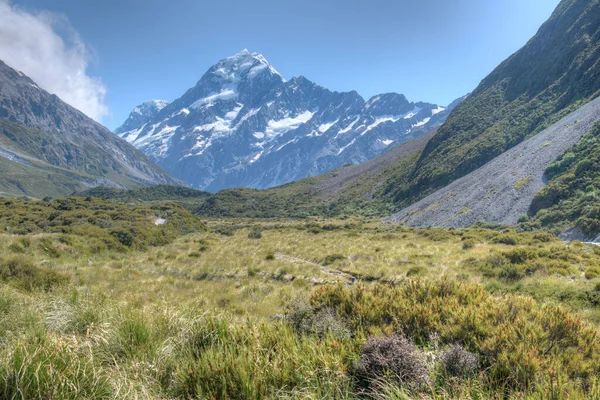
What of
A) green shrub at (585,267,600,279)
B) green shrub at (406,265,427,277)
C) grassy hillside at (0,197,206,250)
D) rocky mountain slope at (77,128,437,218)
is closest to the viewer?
green shrub at (585,267,600,279)

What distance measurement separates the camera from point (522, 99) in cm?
9031

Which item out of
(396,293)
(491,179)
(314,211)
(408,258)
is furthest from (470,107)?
(396,293)

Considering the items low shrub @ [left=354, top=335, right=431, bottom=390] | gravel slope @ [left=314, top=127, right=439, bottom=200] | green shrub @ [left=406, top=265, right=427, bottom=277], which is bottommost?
green shrub @ [left=406, top=265, right=427, bottom=277]

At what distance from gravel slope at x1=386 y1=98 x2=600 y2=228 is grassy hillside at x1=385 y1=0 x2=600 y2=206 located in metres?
17.6

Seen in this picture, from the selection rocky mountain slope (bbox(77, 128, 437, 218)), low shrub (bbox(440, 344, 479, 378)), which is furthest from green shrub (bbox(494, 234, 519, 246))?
rocky mountain slope (bbox(77, 128, 437, 218))

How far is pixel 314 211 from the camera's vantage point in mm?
119250

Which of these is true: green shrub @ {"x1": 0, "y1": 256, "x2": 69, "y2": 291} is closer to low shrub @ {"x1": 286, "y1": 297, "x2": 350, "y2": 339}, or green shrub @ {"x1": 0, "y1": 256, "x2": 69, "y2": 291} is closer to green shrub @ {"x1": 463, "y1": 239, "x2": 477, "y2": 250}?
low shrub @ {"x1": 286, "y1": 297, "x2": 350, "y2": 339}

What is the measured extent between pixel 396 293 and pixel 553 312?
2.39 meters

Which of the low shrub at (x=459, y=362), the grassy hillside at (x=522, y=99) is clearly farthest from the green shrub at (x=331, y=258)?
the grassy hillside at (x=522, y=99)

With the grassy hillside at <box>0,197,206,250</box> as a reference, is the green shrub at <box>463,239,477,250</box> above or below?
below

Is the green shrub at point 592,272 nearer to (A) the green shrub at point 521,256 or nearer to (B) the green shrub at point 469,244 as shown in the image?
(A) the green shrub at point 521,256

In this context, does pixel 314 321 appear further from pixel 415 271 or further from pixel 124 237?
pixel 124 237

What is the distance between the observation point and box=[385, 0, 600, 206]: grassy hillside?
71.5 metres

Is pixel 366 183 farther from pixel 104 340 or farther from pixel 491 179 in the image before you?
pixel 104 340
